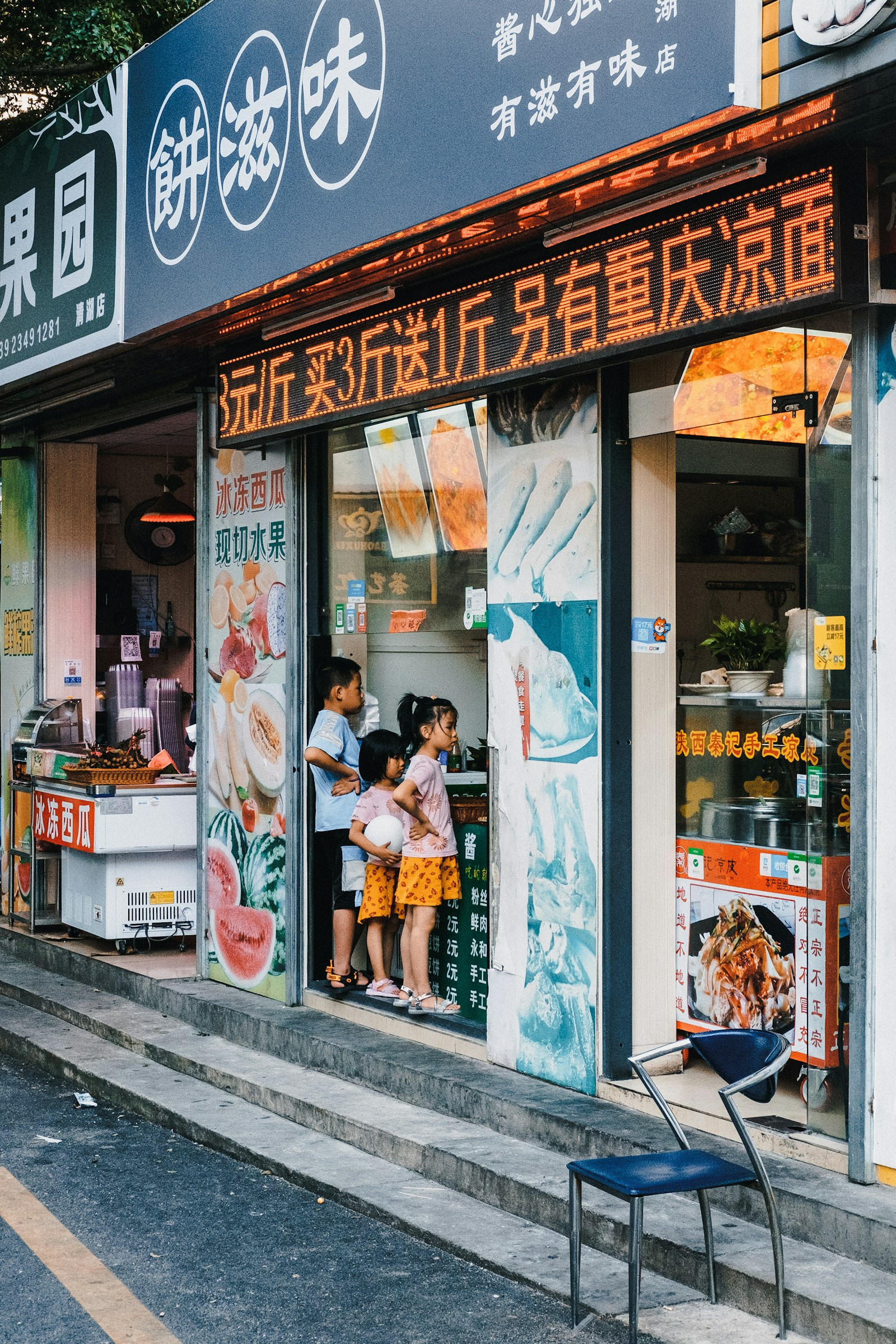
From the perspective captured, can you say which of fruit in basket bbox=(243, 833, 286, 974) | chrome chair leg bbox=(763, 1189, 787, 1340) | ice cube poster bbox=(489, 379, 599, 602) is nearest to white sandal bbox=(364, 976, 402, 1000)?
fruit in basket bbox=(243, 833, 286, 974)

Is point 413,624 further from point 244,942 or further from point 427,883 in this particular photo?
point 244,942

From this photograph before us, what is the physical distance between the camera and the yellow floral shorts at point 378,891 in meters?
7.49

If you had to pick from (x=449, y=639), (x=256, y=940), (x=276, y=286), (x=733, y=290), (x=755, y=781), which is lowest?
(x=256, y=940)

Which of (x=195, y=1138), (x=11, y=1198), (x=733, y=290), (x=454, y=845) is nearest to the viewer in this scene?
(x=733, y=290)

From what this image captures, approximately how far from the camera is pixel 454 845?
7199 mm

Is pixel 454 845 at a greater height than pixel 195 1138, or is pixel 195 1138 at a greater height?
pixel 454 845

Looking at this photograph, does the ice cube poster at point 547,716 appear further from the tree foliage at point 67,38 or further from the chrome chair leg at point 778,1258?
the tree foliage at point 67,38

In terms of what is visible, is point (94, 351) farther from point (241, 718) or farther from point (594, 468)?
point (594, 468)

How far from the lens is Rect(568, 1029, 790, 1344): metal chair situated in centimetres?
411

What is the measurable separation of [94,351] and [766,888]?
505 cm

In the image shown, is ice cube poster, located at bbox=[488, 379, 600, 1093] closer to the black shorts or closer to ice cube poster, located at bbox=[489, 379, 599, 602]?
ice cube poster, located at bbox=[489, 379, 599, 602]

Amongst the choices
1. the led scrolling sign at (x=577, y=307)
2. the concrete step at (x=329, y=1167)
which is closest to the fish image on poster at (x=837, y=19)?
the led scrolling sign at (x=577, y=307)

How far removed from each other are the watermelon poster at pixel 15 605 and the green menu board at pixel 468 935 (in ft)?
15.5

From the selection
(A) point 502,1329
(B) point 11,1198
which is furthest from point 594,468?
(B) point 11,1198
